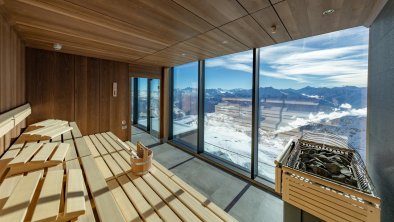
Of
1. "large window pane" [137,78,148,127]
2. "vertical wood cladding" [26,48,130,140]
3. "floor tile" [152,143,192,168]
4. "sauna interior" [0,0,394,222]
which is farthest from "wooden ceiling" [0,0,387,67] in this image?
"large window pane" [137,78,148,127]

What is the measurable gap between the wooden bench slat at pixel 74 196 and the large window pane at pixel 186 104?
330 centimetres

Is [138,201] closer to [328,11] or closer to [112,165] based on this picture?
[112,165]

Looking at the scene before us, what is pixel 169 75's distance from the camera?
5.02 metres

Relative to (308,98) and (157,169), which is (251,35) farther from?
(157,169)

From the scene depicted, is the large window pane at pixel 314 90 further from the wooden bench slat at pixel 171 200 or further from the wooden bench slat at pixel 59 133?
the wooden bench slat at pixel 59 133

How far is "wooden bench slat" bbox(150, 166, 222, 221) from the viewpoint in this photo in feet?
3.78

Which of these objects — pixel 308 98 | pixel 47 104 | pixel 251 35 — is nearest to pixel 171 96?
pixel 47 104

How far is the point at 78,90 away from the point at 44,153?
2288mm

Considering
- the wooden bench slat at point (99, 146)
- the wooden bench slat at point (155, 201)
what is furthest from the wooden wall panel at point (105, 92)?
the wooden bench slat at point (155, 201)

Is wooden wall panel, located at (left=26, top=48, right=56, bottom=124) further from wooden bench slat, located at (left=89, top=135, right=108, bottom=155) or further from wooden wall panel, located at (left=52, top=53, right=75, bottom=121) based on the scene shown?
→ wooden bench slat, located at (left=89, top=135, right=108, bottom=155)

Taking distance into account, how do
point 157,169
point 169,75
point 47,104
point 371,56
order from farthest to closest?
point 169,75 → point 47,104 → point 157,169 → point 371,56

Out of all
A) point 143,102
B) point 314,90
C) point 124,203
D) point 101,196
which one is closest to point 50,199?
point 101,196

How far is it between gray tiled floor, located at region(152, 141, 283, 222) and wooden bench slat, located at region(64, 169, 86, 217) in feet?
6.36

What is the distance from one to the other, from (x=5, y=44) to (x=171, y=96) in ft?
12.3
